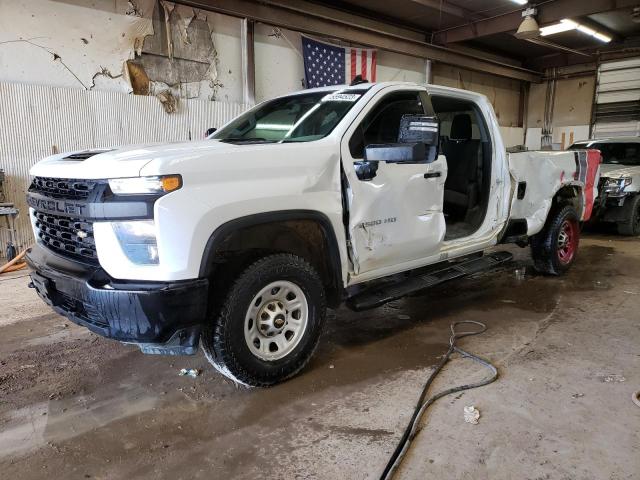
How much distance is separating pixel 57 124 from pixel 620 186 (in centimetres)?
896

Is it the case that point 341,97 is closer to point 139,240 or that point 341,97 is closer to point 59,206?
point 139,240

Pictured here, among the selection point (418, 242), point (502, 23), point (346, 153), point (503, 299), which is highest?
point (502, 23)

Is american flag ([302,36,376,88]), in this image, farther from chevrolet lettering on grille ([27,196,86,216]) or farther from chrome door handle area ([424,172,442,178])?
chevrolet lettering on grille ([27,196,86,216])

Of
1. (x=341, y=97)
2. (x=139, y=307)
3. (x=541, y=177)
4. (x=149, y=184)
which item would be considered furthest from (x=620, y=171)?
(x=139, y=307)

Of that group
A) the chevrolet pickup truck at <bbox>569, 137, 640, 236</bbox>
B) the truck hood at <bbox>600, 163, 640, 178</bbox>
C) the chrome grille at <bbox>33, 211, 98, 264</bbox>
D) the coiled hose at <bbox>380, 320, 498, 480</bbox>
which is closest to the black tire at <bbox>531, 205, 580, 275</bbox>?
the coiled hose at <bbox>380, 320, 498, 480</bbox>

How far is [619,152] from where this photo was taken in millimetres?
8984

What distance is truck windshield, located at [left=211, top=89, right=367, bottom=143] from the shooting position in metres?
3.11

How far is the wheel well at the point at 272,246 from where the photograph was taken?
8.04 ft

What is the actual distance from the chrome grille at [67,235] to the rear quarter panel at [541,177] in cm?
369

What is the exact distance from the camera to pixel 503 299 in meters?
4.69

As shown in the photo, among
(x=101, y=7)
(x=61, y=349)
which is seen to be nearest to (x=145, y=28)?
(x=101, y=7)

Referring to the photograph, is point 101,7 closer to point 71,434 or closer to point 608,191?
point 71,434

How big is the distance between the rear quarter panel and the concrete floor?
1.16m

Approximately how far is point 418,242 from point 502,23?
9.65m
